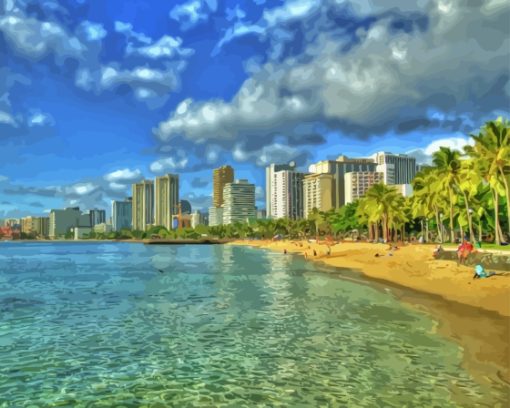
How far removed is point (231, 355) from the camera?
1881 centimetres

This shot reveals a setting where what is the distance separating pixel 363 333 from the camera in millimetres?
22312

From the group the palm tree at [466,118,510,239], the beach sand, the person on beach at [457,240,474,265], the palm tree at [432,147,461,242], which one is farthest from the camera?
the palm tree at [432,147,461,242]

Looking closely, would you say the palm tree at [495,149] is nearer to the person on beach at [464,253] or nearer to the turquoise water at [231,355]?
the person on beach at [464,253]

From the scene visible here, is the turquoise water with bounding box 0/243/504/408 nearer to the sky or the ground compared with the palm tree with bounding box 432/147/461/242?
nearer to the ground

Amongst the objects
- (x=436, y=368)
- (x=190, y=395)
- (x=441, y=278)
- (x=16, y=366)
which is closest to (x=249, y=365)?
(x=190, y=395)

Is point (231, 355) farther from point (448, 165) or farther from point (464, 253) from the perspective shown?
point (448, 165)

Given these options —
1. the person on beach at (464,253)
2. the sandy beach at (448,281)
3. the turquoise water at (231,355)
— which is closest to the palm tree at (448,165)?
the sandy beach at (448,281)

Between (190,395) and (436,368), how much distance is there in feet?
27.1

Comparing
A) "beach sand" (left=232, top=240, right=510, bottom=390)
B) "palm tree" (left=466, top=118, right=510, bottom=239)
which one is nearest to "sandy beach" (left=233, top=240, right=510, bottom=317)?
"beach sand" (left=232, top=240, right=510, bottom=390)

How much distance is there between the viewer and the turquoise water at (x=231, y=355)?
46.6ft

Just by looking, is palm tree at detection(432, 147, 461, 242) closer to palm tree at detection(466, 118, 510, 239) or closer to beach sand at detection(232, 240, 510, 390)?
A: palm tree at detection(466, 118, 510, 239)

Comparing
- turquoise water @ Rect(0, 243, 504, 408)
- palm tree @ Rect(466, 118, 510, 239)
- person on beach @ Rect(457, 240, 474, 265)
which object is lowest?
turquoise water @ Rect(0, 243, 504, 408)

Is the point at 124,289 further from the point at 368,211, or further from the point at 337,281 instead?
the point at 368,211

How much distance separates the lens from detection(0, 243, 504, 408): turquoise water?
14219 mm
